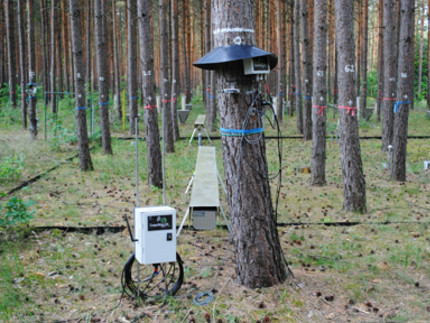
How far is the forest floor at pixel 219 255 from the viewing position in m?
4.14

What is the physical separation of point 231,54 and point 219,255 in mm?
2656

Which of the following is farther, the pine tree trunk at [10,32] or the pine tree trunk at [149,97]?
the pine tree trunk at [10,32]

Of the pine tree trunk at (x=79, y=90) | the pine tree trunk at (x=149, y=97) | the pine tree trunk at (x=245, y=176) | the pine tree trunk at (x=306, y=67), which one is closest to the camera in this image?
the pine tree trunk at (x=245, y=176)

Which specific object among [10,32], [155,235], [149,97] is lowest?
[155,235]

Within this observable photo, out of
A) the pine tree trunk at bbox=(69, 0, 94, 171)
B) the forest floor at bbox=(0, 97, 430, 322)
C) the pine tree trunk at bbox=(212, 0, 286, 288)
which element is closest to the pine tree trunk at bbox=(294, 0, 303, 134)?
the forest floor at bbox=(0, 97, 430, 322)

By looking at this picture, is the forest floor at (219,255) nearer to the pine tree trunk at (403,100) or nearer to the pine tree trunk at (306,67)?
the pine tree trunk at (403,100)

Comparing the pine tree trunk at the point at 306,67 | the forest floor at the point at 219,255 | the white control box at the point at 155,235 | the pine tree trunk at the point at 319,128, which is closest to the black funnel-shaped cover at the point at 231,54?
the white control box at the point at 155,235

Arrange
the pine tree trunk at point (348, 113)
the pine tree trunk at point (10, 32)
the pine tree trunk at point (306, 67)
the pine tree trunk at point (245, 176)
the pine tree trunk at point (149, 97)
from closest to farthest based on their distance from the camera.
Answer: the pine tree trunk at point (245, 176) < the pine tree trunk at point (348, 113) < the pine tree trunk at point (149, 97) < the pine tree trunk at point (306, 67) < the pine tree trunk at point (10, 32)

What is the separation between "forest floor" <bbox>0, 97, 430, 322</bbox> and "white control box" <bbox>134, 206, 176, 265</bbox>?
49cm

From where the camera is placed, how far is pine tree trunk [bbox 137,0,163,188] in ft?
28.9

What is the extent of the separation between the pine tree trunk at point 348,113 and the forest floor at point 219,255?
381mm

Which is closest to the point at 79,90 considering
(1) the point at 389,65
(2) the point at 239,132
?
(2) the point at 239,132

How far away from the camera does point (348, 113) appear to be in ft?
23.7

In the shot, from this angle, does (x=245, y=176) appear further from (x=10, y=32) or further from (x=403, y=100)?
(x=10, y=32)
